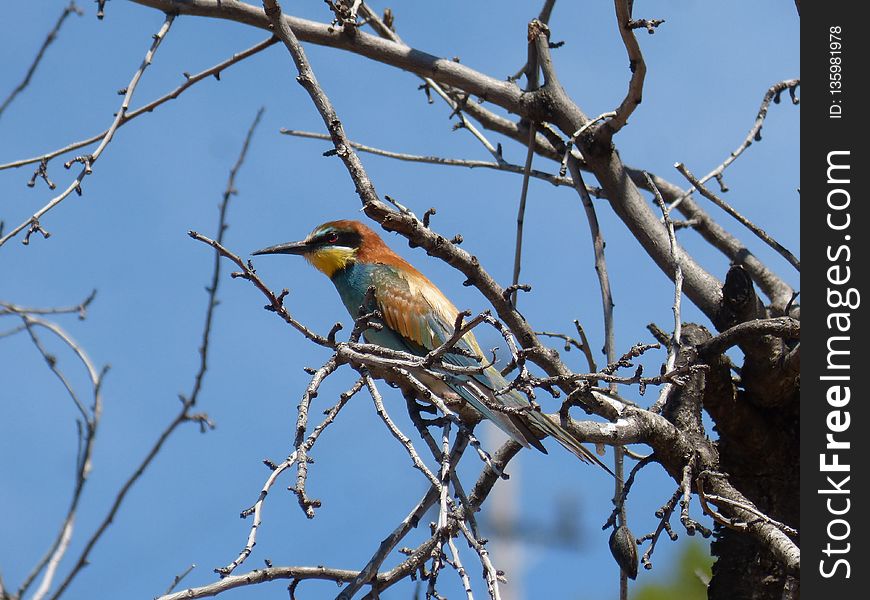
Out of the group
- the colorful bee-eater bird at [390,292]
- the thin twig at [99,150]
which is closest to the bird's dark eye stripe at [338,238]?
the colorful bee-eater bird at [390,292]

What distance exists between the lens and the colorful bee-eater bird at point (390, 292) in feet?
12.1

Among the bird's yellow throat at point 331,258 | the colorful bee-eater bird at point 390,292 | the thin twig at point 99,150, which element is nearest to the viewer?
the thin twig at point 99,150

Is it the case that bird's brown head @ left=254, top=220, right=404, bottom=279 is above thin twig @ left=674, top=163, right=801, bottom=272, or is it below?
above

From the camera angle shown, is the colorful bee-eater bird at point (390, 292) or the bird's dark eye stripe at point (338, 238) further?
the bird's dark eye stripe at point (338, 238)

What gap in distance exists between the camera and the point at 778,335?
2912 millimetres

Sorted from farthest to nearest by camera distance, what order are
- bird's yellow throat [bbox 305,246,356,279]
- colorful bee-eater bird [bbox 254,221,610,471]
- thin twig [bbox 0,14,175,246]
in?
bird's yellow throat [bbox 305,246,356,279] → colorful bee-eater bird [bbox 254,221,610,471] → thin twig [bbox 0,14,175,246]

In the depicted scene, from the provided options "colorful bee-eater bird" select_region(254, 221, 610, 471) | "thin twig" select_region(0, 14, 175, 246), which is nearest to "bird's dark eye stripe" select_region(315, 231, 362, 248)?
"colorful bee-eater bird" select_region(254, 221, 610, 471)

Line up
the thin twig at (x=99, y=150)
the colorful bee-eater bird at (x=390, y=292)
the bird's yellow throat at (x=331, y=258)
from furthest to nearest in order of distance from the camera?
the bird's yellow throat at (x=331, y=258)
the colorful bee-eater bird at (x=390, y=292)
the thin twig at (x=99, y=150)

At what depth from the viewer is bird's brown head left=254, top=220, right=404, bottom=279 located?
4.24m

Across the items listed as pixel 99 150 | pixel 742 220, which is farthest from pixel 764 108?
pixel 99 150

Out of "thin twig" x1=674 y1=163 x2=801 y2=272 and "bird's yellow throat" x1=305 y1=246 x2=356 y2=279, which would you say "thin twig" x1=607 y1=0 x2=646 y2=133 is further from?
"bird's yellow throat" x1=305 y1=246 x2=356 y2=279

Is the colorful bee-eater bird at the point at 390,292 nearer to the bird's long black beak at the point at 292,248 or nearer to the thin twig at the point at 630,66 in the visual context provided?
the bird's long black beak at the point at 292,248

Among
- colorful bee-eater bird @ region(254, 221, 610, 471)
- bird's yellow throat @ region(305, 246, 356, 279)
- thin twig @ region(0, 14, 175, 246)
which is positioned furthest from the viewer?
bird's yellow throat @ region(305, 246, 356, 279)
